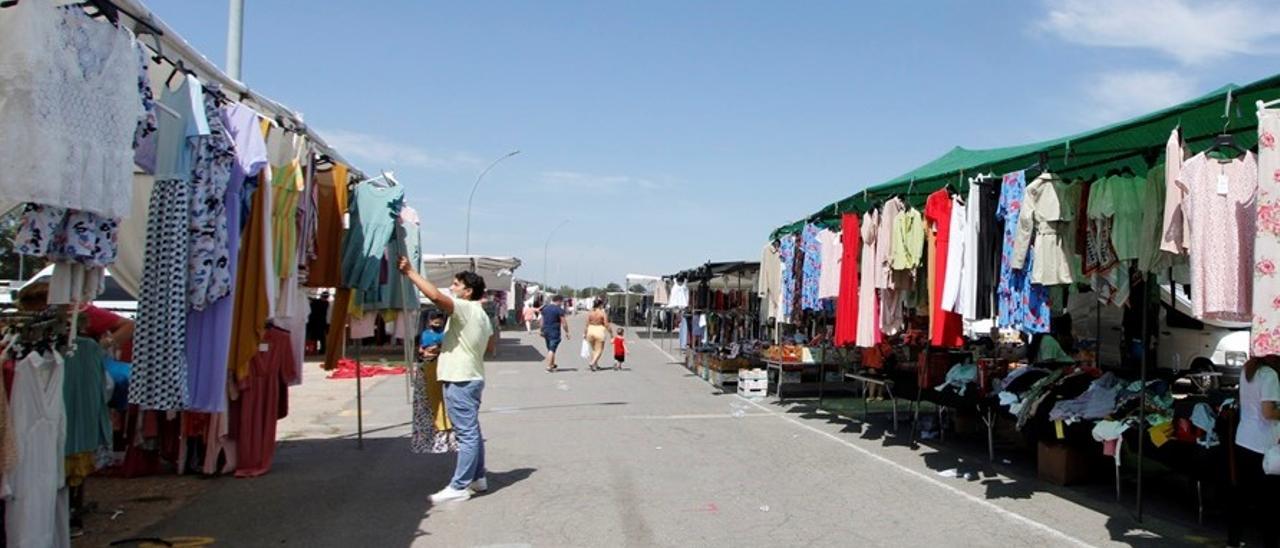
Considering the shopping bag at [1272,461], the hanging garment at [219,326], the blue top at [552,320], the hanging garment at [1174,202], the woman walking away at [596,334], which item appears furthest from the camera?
the woman walking away at [596,334]

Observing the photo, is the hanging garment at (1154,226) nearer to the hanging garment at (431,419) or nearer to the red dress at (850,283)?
the red dress at (850,283)

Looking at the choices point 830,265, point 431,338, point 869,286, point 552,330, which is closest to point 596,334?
point 552,330

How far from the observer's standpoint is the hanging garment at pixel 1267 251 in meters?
4.43

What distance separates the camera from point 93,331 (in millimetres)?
6812

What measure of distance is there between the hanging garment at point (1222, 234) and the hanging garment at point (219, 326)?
5.60 m

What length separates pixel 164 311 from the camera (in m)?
4.40

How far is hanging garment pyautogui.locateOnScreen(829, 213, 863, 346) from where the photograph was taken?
10.0 metres

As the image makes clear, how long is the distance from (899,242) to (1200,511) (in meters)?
3.55

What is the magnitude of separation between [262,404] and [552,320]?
1240 cm

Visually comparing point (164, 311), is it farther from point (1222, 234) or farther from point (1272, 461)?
point (1272, 461)

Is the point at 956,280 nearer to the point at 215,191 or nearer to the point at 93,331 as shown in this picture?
the point at 215,191

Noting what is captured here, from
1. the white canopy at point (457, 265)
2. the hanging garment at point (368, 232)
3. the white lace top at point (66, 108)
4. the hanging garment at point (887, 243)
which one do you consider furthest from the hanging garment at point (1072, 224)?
the white canopy at point (457, 265)

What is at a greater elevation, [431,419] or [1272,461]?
[1272,461]

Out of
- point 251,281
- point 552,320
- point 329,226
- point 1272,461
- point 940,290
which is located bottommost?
point 1272,461
